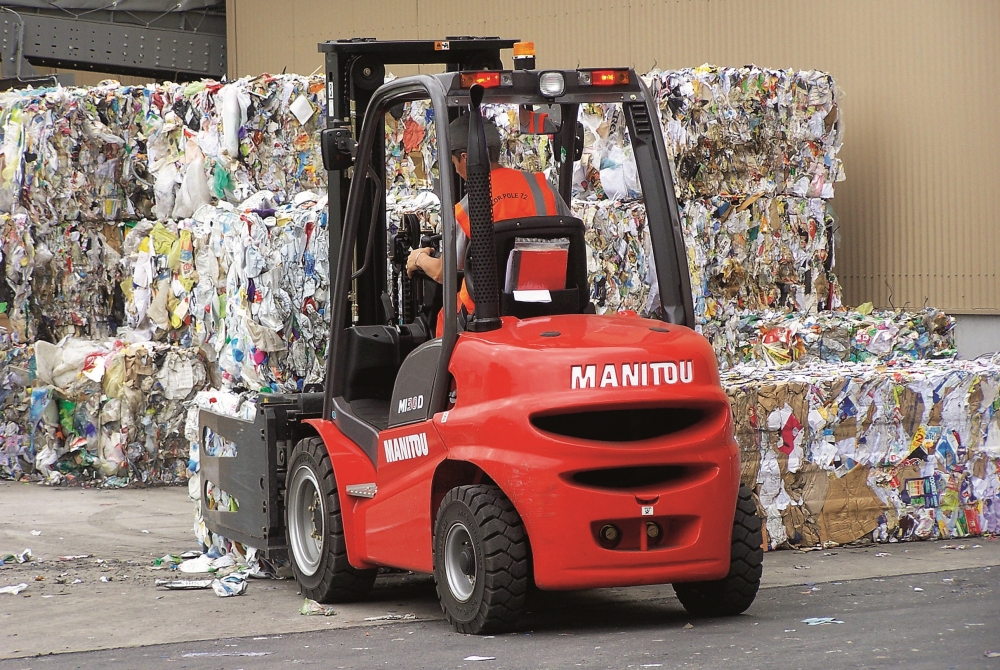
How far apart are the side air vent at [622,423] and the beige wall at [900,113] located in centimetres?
666

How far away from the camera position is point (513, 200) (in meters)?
6.18

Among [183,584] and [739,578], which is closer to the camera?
[739,578]

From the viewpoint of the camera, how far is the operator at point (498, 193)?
6.06 m

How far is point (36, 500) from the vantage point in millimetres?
10711

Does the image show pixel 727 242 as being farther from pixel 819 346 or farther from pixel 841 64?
pixel 841 64

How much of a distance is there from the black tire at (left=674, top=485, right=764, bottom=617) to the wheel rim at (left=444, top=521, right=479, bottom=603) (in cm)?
100

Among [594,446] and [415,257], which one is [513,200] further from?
[594,446]

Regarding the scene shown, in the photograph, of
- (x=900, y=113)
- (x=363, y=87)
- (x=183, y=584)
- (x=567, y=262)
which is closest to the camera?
(x=567, y=262)

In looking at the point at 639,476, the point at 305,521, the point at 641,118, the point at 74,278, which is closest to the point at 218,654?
the point at 305,521

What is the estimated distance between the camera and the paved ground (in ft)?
17.9

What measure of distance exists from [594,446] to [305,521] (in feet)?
6.80

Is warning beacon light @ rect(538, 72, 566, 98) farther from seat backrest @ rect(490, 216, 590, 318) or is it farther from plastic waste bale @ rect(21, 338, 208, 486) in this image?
plastic waste bale @ rect(21, 338, 208, 486)

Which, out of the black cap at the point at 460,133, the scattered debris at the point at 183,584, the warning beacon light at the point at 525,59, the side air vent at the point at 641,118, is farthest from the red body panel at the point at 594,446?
the scattered debris at the point at 183,584

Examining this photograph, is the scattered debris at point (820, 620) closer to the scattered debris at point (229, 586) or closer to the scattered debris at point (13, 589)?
the scattered debris at point (229, 586)
